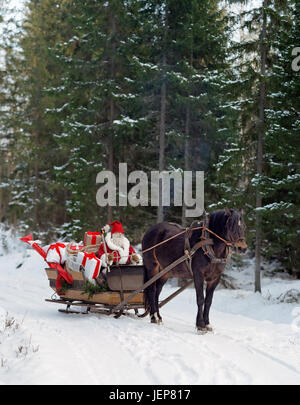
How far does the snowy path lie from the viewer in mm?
4816

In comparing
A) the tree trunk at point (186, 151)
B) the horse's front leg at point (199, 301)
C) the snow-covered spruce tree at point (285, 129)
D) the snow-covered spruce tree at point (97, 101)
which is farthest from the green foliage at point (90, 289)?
the snow-covered spruce tree at point (97, 101)

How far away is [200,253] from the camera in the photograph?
760 cm

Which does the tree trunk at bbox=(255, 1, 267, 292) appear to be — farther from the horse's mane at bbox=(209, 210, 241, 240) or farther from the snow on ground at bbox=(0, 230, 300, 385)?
the horse's mane at bbox=(209, 210, 241, 240)

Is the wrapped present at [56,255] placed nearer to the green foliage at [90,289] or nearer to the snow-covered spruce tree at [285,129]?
the green foliage at [90,289]

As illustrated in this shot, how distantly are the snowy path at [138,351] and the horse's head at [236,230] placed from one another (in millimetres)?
1524

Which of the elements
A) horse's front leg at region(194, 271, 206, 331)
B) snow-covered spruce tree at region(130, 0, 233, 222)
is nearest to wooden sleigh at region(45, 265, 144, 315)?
horse's front leg at region(194, 271, 206, 331)

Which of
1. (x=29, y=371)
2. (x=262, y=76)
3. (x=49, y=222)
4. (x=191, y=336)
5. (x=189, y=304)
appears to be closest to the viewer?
(x=29, y=371)

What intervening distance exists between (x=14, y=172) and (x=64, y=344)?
64.7ft

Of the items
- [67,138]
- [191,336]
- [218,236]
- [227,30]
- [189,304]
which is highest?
[227,30]

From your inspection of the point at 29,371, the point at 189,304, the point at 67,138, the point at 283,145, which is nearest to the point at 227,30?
Answer: the point at 283,145

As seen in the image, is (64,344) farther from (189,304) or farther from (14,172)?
(14,172)

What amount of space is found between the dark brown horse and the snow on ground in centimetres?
52

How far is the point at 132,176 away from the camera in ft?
57.3

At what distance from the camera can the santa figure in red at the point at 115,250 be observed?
28.8 feet
